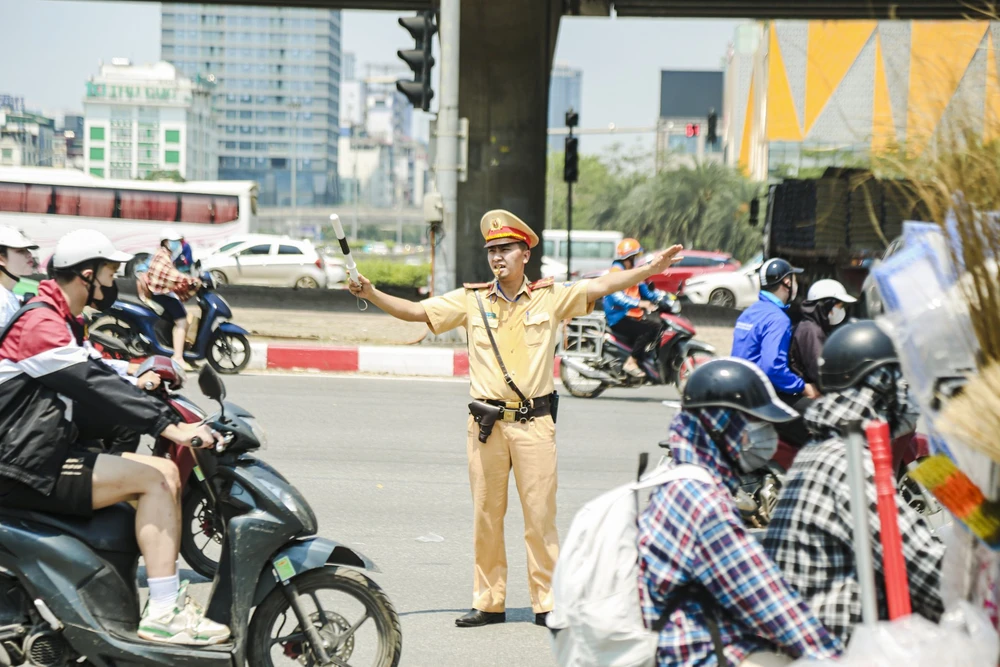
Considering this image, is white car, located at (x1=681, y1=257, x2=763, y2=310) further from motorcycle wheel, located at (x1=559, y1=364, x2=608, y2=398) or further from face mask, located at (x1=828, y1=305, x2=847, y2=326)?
face mask, located at (x1=828, y1=305, x2=847, y2=326)

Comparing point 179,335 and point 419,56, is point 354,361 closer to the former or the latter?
point 179,335

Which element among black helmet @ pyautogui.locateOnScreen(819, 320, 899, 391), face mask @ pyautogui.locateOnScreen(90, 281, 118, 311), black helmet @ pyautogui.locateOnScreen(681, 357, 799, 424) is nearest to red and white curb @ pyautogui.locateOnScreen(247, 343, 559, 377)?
face mask @ pyautogui.locateOnScreen(90, 281, 118, 311)

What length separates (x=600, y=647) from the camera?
2.92 m

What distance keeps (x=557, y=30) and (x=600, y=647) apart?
19988 mm

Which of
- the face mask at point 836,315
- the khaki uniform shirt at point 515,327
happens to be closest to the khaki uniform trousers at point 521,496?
the khaki uniform shirt at point 515,327

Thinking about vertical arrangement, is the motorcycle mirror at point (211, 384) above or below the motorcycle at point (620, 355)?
above

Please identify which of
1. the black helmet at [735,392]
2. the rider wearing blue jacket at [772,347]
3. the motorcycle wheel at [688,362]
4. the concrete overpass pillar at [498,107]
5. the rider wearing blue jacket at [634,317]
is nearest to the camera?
the black helmet at [735,392]

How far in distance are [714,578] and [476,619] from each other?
2.59 m

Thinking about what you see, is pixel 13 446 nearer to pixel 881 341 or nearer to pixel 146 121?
pixel 881 341

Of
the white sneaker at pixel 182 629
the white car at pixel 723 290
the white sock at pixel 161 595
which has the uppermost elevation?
the white sock at pixel 161 595

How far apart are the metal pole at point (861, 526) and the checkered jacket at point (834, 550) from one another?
0.71 ft

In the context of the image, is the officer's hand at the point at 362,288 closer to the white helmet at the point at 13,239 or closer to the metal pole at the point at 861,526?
the white helmet at the point at 13,239

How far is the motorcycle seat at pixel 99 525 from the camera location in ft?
13.1

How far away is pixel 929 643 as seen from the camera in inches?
101
